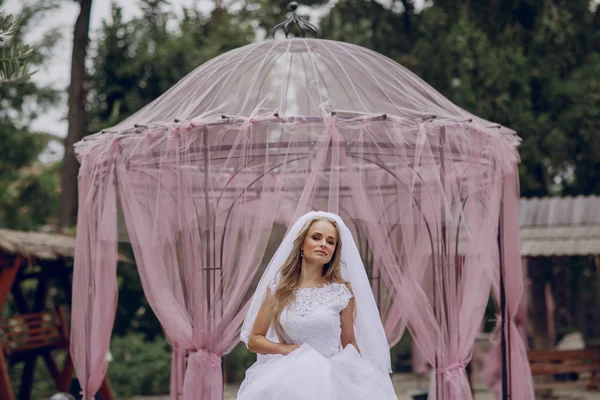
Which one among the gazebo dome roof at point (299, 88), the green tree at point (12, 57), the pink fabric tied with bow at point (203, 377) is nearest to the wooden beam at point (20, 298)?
the gazebo dome roof at point (299, 88)

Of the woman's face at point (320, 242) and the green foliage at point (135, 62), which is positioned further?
the green foliage at point (135, 62)

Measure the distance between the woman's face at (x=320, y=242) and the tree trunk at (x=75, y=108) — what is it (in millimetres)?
9664

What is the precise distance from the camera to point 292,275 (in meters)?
5.23

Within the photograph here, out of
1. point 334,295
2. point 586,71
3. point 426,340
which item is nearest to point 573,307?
point 586,71

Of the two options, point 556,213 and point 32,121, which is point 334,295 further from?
point 32,121

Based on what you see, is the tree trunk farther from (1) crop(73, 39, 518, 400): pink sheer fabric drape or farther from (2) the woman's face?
(2) the woman's face

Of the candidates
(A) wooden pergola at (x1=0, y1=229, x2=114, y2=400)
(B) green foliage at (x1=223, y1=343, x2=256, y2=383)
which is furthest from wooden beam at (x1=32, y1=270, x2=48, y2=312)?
(B) green foliage at (x1=223, y1=343, x2=256, y2=383)

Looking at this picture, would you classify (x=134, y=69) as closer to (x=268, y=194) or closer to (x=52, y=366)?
(x=52, y=366)

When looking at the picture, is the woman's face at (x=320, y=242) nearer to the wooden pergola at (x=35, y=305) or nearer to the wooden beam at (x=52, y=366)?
the wooden pergola at (x=35, y=305)

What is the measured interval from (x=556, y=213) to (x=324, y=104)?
6.78 metres

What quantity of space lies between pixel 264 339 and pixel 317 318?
31cm

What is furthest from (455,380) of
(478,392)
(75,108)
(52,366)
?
(75,108)

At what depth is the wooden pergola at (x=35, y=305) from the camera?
10.2 m

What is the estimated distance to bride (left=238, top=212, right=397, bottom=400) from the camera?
16.4ft
